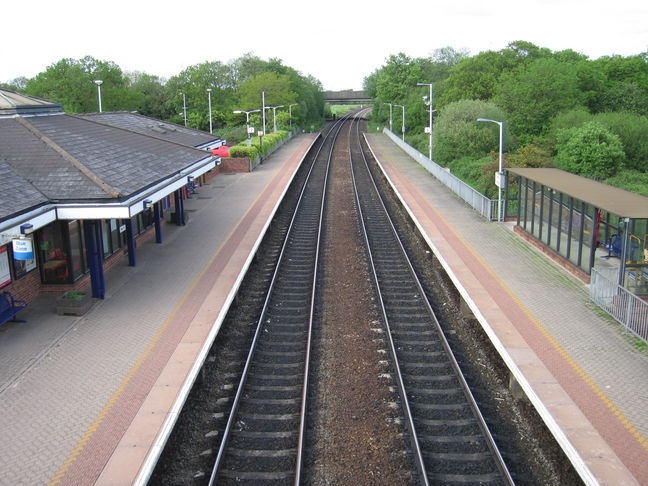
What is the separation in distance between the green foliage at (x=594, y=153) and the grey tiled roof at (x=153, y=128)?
2084 centimetres

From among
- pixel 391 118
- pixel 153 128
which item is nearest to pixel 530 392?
pixel 153 128

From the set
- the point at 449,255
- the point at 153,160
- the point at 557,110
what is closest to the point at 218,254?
the point at 153,160

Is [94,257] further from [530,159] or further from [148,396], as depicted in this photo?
[530,159]

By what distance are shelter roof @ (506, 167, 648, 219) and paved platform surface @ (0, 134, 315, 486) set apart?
10206 millimetres

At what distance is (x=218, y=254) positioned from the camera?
67.7 feet

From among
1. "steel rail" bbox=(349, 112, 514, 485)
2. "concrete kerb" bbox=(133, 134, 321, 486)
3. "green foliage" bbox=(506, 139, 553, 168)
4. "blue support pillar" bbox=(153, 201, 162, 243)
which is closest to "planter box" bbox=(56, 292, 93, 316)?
"concrete kerb" bbox=(133, 134, 321, 486)

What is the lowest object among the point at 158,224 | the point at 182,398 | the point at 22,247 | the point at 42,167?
the point at 182,398

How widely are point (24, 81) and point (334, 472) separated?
136616 millimetres

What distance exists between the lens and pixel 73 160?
1666 centimetres

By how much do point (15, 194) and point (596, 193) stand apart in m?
15.7

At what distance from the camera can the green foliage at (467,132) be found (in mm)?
39719

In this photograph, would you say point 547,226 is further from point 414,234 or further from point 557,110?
point 557,110

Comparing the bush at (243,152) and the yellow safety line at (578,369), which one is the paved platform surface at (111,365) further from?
the bush at (243,152)

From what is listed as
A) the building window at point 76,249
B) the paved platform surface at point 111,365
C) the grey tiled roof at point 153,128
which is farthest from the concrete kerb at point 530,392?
the grey tiled roof at point 153,128
